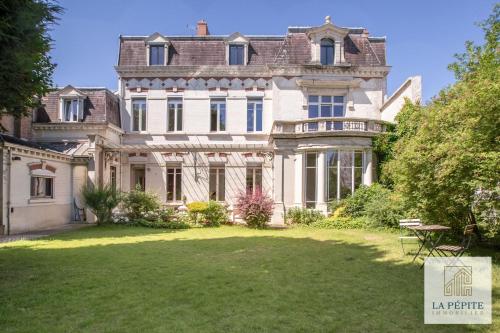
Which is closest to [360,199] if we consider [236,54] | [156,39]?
[236,54]

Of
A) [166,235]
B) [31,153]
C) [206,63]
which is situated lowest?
[166,235]

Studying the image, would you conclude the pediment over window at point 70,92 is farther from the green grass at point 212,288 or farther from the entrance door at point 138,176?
the green grass at point 212,288

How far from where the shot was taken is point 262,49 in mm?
19766

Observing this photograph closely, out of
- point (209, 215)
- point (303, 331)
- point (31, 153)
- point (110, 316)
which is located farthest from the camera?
point (209, 215)

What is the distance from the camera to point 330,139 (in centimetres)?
1580

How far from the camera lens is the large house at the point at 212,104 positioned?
18.1 m

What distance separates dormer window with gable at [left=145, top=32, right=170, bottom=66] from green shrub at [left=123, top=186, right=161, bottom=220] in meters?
8.49

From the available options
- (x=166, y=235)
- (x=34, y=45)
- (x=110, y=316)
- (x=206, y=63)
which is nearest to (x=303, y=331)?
(x=110, y=316)

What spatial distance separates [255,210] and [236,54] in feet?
33.7

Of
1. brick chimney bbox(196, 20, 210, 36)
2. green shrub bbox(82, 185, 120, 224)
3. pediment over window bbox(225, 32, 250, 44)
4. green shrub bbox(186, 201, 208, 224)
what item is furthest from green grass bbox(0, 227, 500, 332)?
brick chimney bbox(196, 20, 210, 36)

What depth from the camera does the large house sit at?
59.4ft

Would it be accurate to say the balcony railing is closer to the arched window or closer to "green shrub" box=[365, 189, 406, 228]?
"green shrub" box=[365, 189, 406, 228]

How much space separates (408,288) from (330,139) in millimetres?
10620

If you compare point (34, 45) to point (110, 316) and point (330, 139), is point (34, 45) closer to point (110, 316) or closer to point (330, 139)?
point (110, 316)
